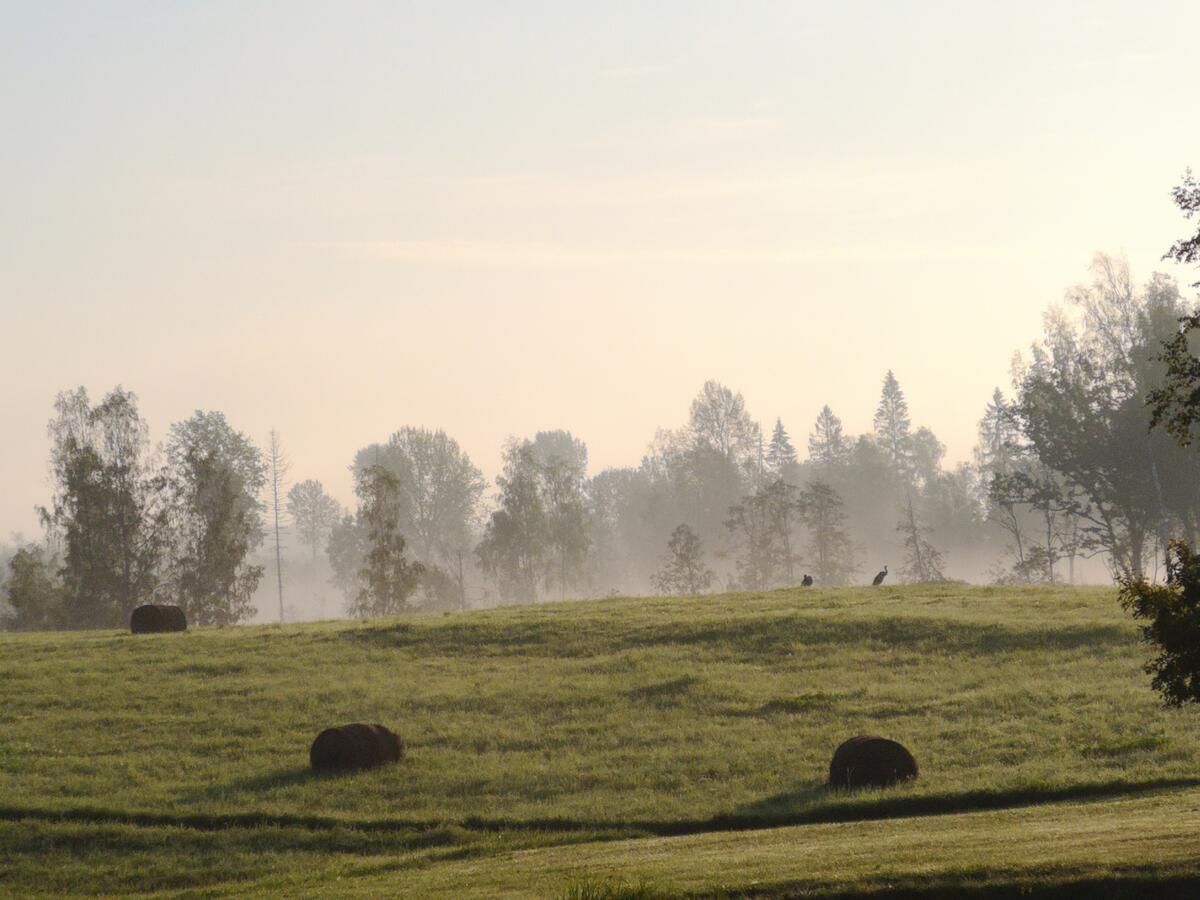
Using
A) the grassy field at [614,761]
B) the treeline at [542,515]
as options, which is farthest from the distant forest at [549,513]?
the grassy field at [614,761]

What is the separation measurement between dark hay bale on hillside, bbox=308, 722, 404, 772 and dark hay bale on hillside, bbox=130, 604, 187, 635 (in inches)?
896

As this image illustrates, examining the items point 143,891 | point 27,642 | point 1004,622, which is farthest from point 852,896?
point 27,642

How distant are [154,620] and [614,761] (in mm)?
28268

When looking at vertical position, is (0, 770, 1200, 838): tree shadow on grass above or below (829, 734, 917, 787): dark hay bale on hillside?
below

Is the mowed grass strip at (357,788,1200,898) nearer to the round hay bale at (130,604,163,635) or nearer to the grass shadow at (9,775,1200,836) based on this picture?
the grass shadow at (9,775,1200,836)

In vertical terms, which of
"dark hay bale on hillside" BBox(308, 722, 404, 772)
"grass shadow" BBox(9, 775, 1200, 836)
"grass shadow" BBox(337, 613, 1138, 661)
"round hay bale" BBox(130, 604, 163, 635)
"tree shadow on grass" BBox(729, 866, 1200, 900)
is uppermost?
"round hay bale" BBox(130, 604, 163, 635)

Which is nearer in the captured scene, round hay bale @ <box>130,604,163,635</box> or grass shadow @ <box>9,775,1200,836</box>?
grass shadow @ <box>9,775,1200,836</box>

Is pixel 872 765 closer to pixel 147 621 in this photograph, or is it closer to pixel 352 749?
pixel 352 749

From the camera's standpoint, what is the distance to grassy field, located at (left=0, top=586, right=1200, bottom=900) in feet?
69.1

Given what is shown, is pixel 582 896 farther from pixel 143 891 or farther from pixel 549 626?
pixel 549 626

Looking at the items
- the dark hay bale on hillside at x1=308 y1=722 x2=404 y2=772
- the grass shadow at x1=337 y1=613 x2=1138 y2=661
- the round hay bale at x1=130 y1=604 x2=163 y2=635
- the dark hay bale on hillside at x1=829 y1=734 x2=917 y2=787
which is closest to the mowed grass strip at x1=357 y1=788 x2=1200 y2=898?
the dark hay bale on hillside at x1=829 y1=734 x2=917 y2=787

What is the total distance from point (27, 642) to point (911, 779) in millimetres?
38924

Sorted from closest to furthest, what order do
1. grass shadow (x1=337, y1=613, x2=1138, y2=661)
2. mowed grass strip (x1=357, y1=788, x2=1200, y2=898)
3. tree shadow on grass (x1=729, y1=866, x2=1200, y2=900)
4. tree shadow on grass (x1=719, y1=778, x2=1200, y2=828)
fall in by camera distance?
tree shadow on grass (x1=729, y1=866, x2=1200, y2=900), mowed grass strip (x1=357, y1=788, x2=1200, y2=898), tree shadow on grass (x1=719, y1=778, x2=1200, y2=828), grass shadow (x1=337, y1=613, x2=1138, y2=661)

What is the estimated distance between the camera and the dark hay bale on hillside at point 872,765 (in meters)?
29.4
